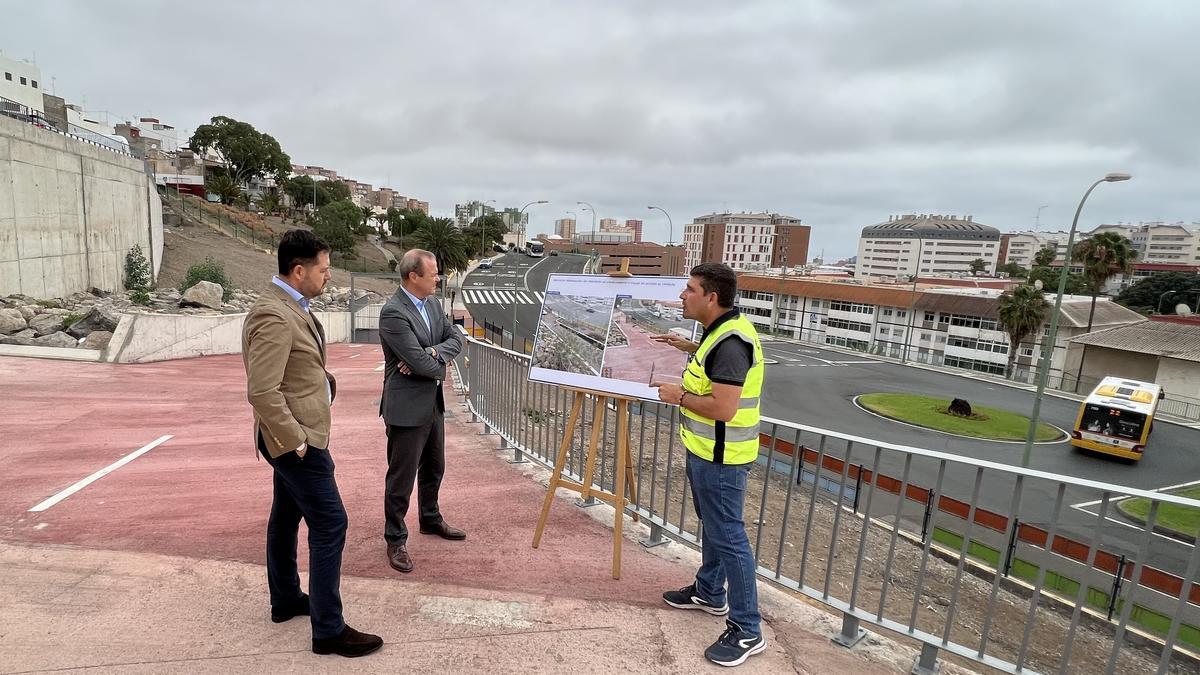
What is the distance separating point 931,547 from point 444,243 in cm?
4787

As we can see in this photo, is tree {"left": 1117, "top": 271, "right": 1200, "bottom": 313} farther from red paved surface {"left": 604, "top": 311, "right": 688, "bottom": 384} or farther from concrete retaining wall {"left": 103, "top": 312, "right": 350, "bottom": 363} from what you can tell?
concrete retaining wall {"left": 103, "top": 312, "right": 350, "bottom": 363}

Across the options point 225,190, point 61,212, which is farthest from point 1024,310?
point 225,190

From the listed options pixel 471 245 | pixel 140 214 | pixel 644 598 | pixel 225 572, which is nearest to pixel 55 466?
pixel 225 572

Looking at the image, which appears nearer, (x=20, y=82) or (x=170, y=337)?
(x=170, y=337)

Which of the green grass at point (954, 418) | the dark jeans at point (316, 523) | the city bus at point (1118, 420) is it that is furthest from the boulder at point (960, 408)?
the dark jeans at point (316, 523)

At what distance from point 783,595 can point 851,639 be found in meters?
0.54

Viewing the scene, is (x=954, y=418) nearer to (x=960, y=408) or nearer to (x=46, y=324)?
(x=960, y=408)

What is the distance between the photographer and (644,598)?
332cm

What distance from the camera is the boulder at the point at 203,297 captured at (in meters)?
18.8

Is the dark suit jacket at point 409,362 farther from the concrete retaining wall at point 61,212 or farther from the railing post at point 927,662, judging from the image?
the concrete retaining wall at point 61,212

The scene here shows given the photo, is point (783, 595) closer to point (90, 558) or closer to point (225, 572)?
point (225, 572)

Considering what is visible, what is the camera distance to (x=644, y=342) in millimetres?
3479

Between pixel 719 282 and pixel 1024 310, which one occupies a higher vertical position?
pixel 719 282

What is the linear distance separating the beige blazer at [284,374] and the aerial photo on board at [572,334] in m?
1.60
